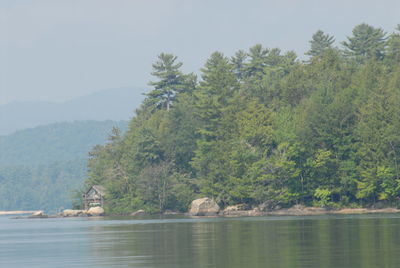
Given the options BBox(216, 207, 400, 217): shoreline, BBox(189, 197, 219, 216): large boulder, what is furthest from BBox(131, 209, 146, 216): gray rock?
BBox(216, 207, 400, 217): shoreline

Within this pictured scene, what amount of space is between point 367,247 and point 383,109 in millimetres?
58109

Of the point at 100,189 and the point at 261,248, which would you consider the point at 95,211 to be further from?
the point at 261,248

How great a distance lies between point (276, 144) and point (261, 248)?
64.2 meters

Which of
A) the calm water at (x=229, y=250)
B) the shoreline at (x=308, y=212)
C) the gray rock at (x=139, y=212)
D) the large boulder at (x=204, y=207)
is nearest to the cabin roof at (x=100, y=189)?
the gray rock at (x=139, y=212)

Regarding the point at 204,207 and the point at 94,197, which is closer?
the point at 204,207

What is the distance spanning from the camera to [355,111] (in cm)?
10131

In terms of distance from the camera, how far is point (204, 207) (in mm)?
107938

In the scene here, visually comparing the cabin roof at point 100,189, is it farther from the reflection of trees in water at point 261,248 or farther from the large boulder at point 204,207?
the reflection of trees in water at point 261,248

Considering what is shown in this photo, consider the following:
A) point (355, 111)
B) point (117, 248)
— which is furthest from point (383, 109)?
point (117, 248)

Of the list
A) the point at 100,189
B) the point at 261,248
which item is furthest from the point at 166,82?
the point at 261,248

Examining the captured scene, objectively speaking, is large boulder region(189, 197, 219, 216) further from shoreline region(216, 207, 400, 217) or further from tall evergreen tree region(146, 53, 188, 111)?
tall evergreen tree region(146, 53, 188, 111)

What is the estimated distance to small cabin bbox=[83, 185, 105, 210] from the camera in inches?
5616

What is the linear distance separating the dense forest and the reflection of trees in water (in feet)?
133

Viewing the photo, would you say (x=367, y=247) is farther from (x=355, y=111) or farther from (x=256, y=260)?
(x=355, y=111)
